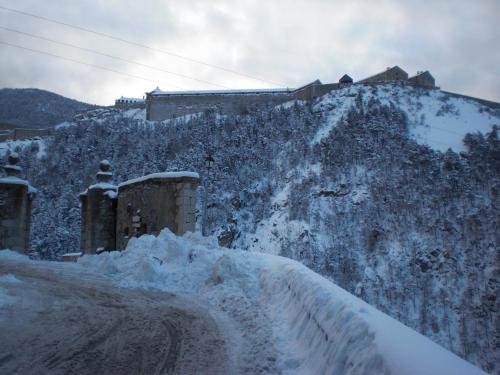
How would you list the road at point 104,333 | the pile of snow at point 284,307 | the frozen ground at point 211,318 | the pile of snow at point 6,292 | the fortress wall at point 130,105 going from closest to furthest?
the pile of snow at point 284,307 < the frozen ground at point 211,318 < the road at point 104,333 < the pile of snow at point 6,292 < the fortress wall at point 130,105

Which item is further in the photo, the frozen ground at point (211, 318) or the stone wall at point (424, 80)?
the stone wall at point (424, 80)

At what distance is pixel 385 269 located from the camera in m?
36.2

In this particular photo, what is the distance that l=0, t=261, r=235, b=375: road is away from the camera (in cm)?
373

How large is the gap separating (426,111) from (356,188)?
69.8 feet

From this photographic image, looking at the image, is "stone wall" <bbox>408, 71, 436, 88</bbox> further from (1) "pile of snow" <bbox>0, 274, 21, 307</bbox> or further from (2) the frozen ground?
(1) "pile of snow" <bbox>0, 274, 21, 307</bbox>

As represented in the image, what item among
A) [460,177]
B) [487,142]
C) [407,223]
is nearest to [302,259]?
[407,223]

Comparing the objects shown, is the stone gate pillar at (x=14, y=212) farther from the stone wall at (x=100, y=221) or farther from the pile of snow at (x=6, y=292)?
the pile of snow at (x=6, y=292)

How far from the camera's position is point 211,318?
5.63 metres

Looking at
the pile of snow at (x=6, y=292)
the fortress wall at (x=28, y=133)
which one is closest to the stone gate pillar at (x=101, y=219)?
the pile of snow at (x=6, y=292)

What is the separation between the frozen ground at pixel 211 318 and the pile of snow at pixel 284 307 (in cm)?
1

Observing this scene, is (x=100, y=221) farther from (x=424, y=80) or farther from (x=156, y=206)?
(x=424, y=80)

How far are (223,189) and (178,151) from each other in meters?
10.5

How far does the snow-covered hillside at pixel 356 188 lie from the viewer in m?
A: 35.0

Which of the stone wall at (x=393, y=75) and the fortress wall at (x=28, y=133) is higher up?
the stone wall at (x=393, y=75)
